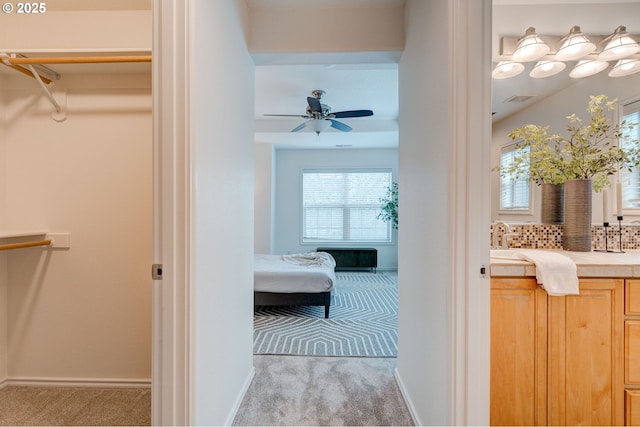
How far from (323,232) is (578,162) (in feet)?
16.8

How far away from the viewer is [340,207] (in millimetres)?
6602

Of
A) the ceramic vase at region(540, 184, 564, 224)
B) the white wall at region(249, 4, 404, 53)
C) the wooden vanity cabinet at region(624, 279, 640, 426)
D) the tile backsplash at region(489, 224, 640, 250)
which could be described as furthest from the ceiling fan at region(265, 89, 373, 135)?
the wooden vanity cabinet at region(624, 279, 640, 426)

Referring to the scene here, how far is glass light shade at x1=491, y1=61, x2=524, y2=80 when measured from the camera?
76.6 inches

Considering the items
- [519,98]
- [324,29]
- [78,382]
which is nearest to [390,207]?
[519,98]

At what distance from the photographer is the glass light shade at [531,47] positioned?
6.13 ft

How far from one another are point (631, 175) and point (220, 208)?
2639 mm

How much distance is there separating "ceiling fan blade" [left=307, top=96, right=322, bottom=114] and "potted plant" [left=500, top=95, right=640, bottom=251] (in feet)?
7.04

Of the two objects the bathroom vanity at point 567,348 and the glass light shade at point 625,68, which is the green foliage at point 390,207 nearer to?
the glass light shade at point 625,68

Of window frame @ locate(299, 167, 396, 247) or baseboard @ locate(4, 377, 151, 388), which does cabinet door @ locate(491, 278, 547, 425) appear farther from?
window frame @ locate(299, 167, 396, 247)

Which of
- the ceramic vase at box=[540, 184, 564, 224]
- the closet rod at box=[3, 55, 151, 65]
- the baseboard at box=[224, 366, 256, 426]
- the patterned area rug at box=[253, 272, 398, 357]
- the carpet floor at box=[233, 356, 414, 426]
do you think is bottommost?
the patterned area rug at box=[253, 272, 398, 357]

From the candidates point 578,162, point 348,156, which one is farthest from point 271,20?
point 348,156

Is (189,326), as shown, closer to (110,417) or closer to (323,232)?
(110,417)

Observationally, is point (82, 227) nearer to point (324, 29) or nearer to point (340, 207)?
point (324, 29)

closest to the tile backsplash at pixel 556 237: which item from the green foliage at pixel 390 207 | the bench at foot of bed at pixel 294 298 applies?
the bench at foot of bed at pixel 294 298
